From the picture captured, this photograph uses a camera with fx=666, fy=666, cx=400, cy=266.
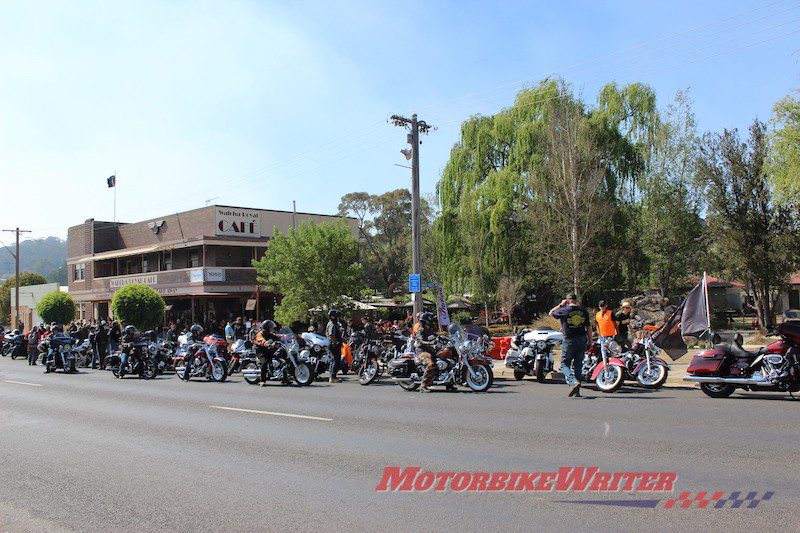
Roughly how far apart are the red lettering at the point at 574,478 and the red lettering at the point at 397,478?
1.38 m

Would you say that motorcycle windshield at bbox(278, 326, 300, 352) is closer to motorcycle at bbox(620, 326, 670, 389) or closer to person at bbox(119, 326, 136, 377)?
person at bbox(119, 326, 136, 377)

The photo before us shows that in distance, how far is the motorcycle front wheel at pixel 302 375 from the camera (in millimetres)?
15797

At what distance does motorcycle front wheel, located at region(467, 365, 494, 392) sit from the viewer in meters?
13.4

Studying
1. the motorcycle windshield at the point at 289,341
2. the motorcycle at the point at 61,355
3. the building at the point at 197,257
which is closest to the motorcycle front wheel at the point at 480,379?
the motorcycle windshield at the point at 289,341

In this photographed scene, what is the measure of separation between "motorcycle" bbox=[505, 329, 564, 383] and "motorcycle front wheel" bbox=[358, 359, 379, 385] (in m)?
3.09

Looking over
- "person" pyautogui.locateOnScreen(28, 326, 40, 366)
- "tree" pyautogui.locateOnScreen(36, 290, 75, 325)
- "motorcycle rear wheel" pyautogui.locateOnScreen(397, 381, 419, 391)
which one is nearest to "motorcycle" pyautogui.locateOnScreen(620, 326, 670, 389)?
"motorcycle rear wheel" pyautogui.locateOnScreen(397, 381, 419, 391)

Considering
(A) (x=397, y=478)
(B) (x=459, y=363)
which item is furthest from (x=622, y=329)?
(A) (x=397, y=478)

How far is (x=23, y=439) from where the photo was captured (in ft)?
30.2

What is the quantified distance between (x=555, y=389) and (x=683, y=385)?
8.23 ft

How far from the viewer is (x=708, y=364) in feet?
36.9

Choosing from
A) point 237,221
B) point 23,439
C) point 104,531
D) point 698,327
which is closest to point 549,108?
point 237,221

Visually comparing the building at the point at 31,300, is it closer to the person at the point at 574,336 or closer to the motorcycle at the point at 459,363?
the motorcycle at the point at 459,363

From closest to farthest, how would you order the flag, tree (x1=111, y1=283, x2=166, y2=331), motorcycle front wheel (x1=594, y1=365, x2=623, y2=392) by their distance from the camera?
motorcycle front wheel (x1=594, y1=365, x2=623, y2=392) < the flag < tree (x1=111, y1=283, x2=166, y2=331)


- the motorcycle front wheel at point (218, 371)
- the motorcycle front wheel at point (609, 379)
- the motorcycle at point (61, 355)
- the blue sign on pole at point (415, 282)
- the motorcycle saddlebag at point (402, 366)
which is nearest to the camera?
the motorcycle front wheel at point (609, 379)
